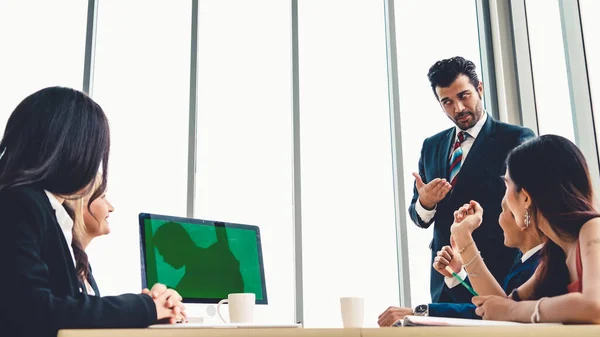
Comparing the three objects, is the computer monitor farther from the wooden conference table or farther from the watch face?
the wooden conference table

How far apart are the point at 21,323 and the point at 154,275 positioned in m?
0.75

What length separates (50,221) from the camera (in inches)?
46.1

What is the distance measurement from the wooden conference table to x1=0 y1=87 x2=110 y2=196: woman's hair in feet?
1.63

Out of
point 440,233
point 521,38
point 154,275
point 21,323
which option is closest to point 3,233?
point 21,323

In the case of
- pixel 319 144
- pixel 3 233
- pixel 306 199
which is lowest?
pixel 3 233

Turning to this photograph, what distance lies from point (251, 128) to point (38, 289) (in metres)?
2.61

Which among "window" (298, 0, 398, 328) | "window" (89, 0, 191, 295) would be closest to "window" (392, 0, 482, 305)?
"window" (298, 0, 398, 328)

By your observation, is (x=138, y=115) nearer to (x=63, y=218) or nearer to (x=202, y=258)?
(x=202, y=258)

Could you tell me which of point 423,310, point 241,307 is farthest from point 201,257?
point 423,310

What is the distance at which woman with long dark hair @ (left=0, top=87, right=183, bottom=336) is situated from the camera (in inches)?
39.7

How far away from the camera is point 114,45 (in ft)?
12.0

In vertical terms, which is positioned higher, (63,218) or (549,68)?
(549,68)

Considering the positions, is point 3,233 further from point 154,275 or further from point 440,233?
point 440,233

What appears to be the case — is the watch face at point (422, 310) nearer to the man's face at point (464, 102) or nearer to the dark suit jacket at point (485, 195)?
the dark suit jacket at point (485, 195)
